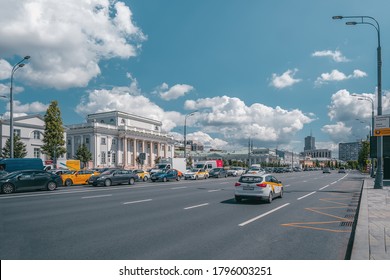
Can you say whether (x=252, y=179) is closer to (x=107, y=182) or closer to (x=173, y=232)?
(x=173, y=232)

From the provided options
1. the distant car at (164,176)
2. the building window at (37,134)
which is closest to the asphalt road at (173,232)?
the distant car at (164,176)

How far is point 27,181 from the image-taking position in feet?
70.2

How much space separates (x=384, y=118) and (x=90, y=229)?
1871 centimetres

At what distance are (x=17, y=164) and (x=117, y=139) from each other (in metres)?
53.6

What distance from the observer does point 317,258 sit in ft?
21.3

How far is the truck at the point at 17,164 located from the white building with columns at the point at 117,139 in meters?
38.0

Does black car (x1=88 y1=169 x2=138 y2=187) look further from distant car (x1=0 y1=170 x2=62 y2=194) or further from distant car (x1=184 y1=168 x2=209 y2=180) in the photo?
distant car (x1=184 y1=168 x2=209 y2=180)

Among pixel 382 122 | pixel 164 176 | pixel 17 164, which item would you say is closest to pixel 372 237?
pixel 382 122

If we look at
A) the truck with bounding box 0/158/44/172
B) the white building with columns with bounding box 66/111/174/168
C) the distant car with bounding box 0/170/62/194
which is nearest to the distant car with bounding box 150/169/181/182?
the truck with bounding box 0/158/44/172

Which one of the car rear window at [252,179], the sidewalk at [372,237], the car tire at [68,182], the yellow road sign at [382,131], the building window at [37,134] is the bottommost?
the car tire at [68,182]

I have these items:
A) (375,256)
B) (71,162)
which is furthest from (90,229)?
(71,162)

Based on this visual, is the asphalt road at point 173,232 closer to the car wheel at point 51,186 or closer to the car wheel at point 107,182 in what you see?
the car wheel at point 51,186

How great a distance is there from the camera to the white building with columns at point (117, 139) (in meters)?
Answer: 77.8
